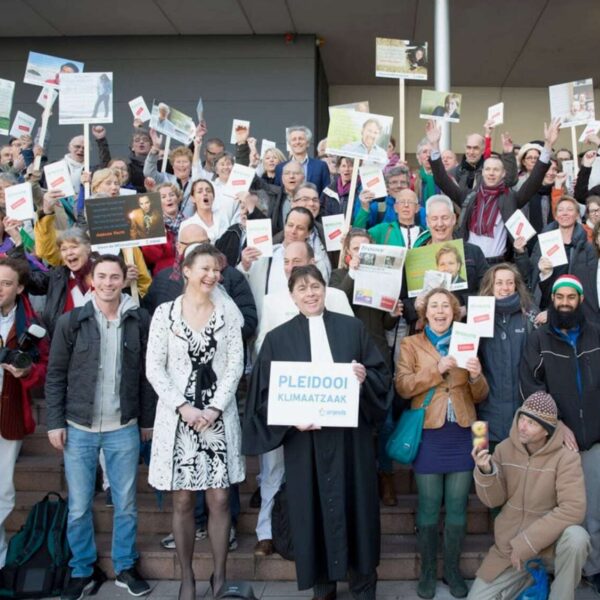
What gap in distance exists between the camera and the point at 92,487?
4336mm

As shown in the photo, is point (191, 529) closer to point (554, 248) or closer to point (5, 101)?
point (554, 248)

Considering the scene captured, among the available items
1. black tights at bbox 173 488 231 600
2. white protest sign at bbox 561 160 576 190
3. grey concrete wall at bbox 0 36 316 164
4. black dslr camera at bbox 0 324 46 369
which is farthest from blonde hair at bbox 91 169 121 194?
grey concrete wall at bbox 0 36 316 164

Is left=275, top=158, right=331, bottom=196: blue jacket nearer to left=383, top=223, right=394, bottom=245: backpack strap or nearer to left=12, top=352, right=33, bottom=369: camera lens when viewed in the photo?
left=383, top=223, right=394, bottom=245: backpack strap

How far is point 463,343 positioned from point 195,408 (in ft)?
5.29

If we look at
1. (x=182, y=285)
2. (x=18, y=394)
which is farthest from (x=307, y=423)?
(x=18, y=394)

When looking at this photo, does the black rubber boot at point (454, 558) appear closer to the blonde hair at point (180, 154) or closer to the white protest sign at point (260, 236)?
the white protest sign at point (260, 236)

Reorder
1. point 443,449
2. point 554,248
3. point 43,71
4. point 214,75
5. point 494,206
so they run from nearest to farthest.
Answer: point 443,449 < point 554,248 < point 494,206 < point 43,71 < point 214,75

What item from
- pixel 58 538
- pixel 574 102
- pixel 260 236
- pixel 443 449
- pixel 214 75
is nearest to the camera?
pixel 443 449

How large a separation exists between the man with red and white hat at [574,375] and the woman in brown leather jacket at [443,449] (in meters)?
0.38

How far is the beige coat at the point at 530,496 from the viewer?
3.81 meters

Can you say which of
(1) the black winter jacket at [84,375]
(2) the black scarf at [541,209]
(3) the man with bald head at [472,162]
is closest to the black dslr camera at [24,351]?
(1) the black winter jacket at [84,375]

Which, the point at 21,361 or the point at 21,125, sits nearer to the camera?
the point at 21,361

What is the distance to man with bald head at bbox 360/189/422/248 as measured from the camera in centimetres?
560

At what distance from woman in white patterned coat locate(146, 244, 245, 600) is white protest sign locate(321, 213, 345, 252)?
165cm
